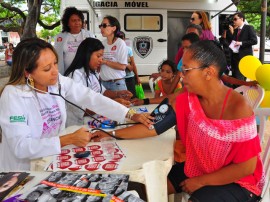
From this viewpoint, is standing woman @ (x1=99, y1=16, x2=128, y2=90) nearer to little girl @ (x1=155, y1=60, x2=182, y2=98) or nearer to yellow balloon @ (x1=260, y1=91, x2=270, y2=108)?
little girl @ (x1=155, y1=60, x2=182, y2=98)

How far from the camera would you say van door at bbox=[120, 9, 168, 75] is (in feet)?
23.7

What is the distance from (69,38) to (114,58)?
565mm

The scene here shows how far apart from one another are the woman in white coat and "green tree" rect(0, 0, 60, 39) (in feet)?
23.2

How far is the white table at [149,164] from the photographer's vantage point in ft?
4.76

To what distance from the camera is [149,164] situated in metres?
1.49

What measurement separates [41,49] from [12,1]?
1627cm

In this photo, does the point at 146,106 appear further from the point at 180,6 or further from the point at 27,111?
the point at 180,6

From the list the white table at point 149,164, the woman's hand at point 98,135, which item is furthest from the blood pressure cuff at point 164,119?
the woman's hand at point 98,135

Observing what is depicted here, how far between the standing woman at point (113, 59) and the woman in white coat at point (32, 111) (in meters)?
1.81

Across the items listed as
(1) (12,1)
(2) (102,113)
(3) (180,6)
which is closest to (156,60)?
(3) (180,6)

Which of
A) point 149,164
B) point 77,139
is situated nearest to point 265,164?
point 149,164

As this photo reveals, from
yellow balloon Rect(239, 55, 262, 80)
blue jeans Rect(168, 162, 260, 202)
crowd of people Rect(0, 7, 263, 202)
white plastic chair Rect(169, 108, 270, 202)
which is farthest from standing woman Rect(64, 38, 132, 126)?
yellow balloon Rect(239, 55, 262, 80)

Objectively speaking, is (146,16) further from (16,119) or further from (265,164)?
(16,119)

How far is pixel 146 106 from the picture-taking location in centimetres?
280
